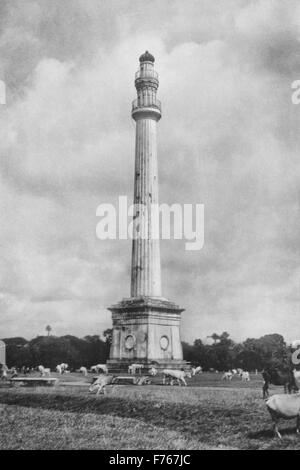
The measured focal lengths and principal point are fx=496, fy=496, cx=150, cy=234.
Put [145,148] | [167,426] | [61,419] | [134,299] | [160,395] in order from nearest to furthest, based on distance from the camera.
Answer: [167,426] → [61,419] → [160,395] → [134,299] → [145,148]

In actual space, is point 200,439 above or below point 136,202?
below

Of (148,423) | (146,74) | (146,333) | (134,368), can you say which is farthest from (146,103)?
(148,423)

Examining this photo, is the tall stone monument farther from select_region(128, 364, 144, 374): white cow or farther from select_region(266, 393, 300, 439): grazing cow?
select_region(266, 393, 300, 439): grazing cow

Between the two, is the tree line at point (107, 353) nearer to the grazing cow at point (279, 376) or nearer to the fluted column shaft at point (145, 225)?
the fluted column shaft at point (145, 225)

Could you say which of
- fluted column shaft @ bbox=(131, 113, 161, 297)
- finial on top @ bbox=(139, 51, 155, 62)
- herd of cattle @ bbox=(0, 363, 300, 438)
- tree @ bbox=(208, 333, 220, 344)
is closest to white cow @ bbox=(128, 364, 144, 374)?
herd of cattle @ bbox=(0, 363, 300, 438)

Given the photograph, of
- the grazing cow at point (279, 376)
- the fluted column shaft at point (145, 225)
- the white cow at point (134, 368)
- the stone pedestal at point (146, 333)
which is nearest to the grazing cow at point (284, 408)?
the grazing cow at point (279, 376)
